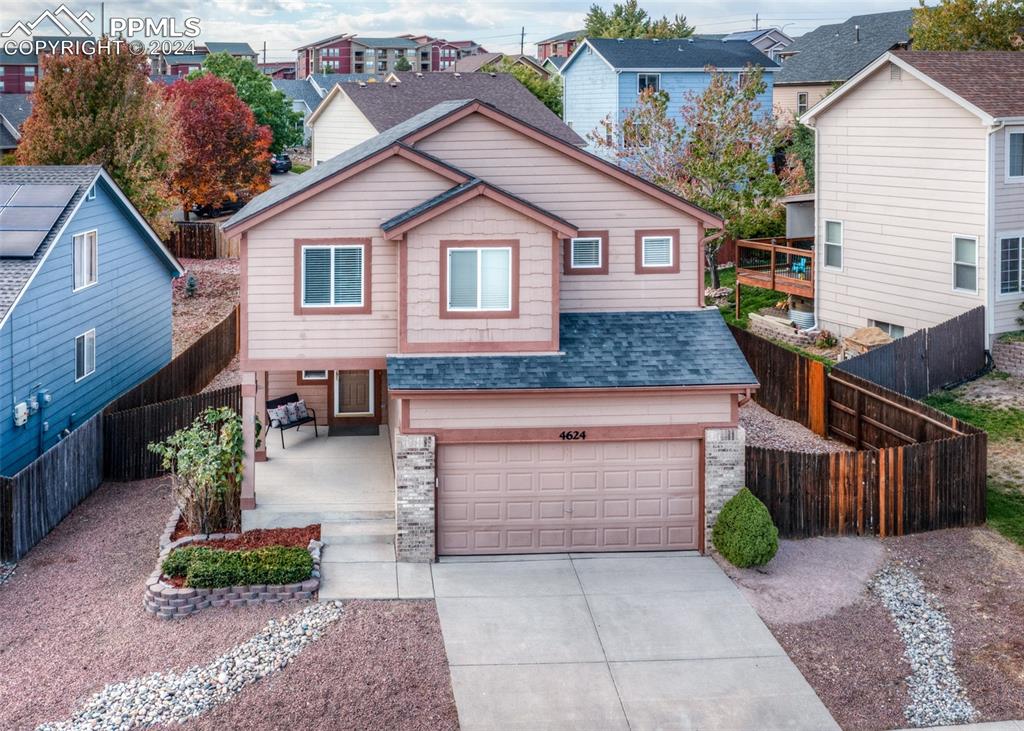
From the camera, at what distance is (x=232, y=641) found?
1523cm

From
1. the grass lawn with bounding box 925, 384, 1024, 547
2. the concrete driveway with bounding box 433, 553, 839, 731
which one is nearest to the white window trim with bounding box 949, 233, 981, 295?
the grass lawn with bounding box 925, 384, 1024, 547

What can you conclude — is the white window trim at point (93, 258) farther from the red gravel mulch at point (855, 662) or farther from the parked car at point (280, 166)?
the parked car at point (280, 166)

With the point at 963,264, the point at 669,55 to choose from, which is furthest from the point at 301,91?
the point at 963,264

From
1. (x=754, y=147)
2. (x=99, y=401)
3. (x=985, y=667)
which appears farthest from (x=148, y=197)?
(x=985, y=667)

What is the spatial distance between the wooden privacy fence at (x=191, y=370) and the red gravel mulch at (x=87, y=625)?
17.6 ft

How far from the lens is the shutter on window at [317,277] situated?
1933cm

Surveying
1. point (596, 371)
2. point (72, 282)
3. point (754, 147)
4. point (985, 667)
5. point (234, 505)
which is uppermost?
point (754, 147)

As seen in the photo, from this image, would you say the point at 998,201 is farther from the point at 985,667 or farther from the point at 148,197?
the point at 148,197

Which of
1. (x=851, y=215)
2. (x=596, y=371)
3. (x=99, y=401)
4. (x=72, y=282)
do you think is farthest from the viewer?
(x=851, y=215)

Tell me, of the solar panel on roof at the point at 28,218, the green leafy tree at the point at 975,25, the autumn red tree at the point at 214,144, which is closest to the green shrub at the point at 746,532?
the solar panel on roof at the point at 28,218

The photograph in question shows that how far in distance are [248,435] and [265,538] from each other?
1.91 m

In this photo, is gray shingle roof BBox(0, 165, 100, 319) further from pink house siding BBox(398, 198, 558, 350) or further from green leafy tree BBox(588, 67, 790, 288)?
green leafy tree BBox(588, 67, 790, 288)

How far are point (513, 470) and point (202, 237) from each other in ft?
108

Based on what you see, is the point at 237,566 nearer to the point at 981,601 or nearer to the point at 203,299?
the point at 981,601
